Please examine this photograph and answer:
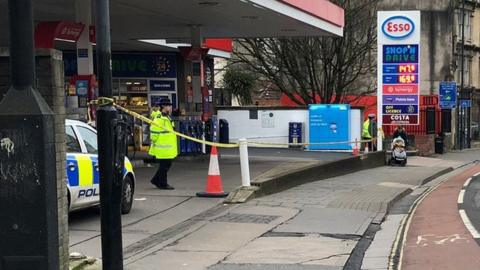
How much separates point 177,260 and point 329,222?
3.48 metres

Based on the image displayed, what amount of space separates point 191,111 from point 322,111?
8.56m

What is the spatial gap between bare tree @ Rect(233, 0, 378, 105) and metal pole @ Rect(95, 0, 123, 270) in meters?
25.9

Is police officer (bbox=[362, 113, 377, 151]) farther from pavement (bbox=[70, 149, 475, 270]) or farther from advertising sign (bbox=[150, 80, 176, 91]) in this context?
pavement (bbox=[70, 149, 475, 270])

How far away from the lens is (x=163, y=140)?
1211cm

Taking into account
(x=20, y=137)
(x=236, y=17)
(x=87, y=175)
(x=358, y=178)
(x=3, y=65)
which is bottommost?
(x=358, y=178)

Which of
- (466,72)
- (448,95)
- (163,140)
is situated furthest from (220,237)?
(466,72)

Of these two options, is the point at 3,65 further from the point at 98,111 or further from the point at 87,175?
the point at 87,175

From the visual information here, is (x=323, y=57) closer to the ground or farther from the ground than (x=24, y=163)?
farther from the ground

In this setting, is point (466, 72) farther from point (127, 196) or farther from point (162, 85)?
point (127, 196)

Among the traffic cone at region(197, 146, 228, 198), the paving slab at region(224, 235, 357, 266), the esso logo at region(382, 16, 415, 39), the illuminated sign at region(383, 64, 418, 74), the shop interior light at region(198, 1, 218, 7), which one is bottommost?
the paving slab at region(224, 235, 357, 266)

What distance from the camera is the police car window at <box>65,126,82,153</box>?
9.06 metres

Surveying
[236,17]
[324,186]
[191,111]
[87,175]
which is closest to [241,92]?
[191,111]

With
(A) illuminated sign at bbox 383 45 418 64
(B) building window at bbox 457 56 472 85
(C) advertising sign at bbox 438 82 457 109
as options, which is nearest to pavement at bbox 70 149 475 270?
(A) illuminated sign at bbox 383 45 418 64

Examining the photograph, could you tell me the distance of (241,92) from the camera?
42.8m
